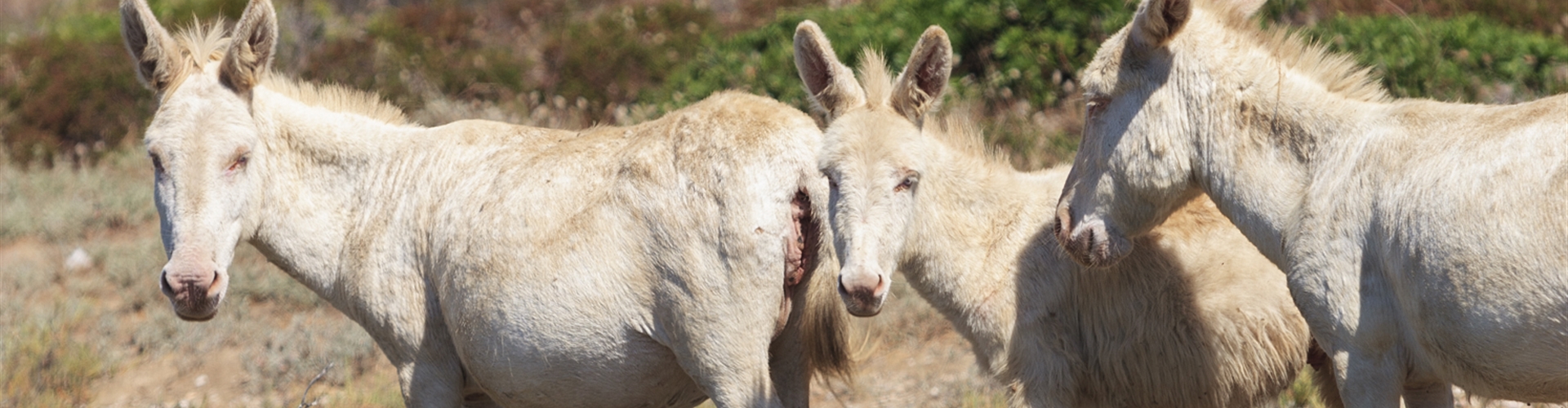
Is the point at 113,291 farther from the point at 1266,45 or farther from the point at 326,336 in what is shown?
the point at 1266,45

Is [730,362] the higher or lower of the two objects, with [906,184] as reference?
lower

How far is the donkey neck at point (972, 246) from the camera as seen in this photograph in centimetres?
441

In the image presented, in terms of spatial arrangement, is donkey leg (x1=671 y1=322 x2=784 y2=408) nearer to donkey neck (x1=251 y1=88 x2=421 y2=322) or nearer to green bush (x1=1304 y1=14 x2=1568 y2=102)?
donkey neck (x1=251 y1=88 x2=421 y2=322)

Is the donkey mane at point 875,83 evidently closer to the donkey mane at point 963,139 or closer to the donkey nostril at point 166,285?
the donkey mane at point 963,139

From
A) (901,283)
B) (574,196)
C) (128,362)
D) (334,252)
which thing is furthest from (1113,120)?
(128,362)

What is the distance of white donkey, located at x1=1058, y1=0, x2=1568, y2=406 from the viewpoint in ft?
10.5

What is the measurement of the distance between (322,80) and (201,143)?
988cm

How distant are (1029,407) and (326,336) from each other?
216 inches

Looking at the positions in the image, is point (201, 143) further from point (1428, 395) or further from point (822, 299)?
point (1428, 395)

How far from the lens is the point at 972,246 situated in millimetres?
4520

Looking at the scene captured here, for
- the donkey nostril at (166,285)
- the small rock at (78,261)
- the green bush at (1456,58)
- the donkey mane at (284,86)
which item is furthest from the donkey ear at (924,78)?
the small rock at (78,261)

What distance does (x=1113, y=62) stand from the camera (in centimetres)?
403

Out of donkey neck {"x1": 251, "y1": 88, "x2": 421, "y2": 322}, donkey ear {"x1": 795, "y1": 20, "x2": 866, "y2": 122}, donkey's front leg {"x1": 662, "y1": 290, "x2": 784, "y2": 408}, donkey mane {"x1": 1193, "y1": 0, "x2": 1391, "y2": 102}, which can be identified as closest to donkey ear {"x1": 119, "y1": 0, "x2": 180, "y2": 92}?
donkey neck {"x1": 251, "y1": 88, "x2": 421, "y2": 322}

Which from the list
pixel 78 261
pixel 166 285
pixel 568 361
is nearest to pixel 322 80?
pixel 78 261
